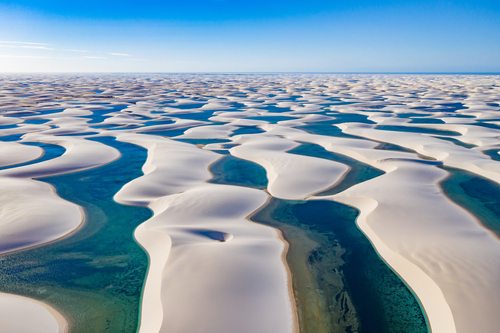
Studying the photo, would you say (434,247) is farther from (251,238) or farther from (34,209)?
(34,209)

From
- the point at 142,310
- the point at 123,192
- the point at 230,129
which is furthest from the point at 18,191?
the point at 230,129

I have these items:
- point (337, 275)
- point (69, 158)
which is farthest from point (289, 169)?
point (69, 158)

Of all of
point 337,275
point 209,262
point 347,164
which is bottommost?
point 337,275

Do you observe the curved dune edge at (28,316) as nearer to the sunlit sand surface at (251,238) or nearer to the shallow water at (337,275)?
the sunlit sand surface at (251,238)

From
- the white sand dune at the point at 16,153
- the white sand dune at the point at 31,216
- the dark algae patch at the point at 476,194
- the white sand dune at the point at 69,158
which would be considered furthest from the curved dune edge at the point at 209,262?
the white sand dune at the point at 16,153

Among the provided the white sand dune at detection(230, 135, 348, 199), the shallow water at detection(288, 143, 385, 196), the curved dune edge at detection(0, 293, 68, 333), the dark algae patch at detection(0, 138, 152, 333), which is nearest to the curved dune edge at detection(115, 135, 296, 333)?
the dark algae patch at detection(0, 138, 152, 333)
